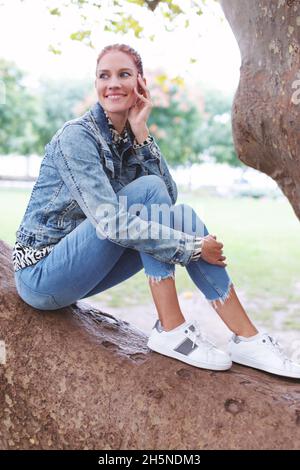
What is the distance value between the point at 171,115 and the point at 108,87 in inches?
1207

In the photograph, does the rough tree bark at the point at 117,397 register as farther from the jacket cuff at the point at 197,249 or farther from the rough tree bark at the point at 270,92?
the rough tree bark at the point at 270,92

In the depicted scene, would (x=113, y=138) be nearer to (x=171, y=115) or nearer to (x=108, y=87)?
(x=108, y=87)

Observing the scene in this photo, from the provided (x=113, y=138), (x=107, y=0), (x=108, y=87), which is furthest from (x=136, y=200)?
(x=107, y=0)

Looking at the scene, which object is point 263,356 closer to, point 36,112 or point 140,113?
point 140,113

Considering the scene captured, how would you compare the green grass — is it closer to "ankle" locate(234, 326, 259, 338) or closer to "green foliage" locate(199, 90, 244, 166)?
"ankle" locate(234, 326, 259, 338)

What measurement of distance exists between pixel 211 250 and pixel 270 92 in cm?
65

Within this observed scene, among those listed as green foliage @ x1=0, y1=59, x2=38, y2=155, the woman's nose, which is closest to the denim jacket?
the woman's nose

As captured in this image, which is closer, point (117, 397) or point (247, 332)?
point (117, 397)

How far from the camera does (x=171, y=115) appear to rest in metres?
32.6

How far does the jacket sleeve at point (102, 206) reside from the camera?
2.20m

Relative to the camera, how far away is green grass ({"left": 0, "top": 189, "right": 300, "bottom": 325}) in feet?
29.6

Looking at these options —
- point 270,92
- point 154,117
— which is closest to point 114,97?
point 270,92

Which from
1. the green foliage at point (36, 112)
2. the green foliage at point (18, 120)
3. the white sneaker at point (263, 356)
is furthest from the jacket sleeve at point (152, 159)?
the green foliage at point (36, 112)

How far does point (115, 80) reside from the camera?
2514 mm
